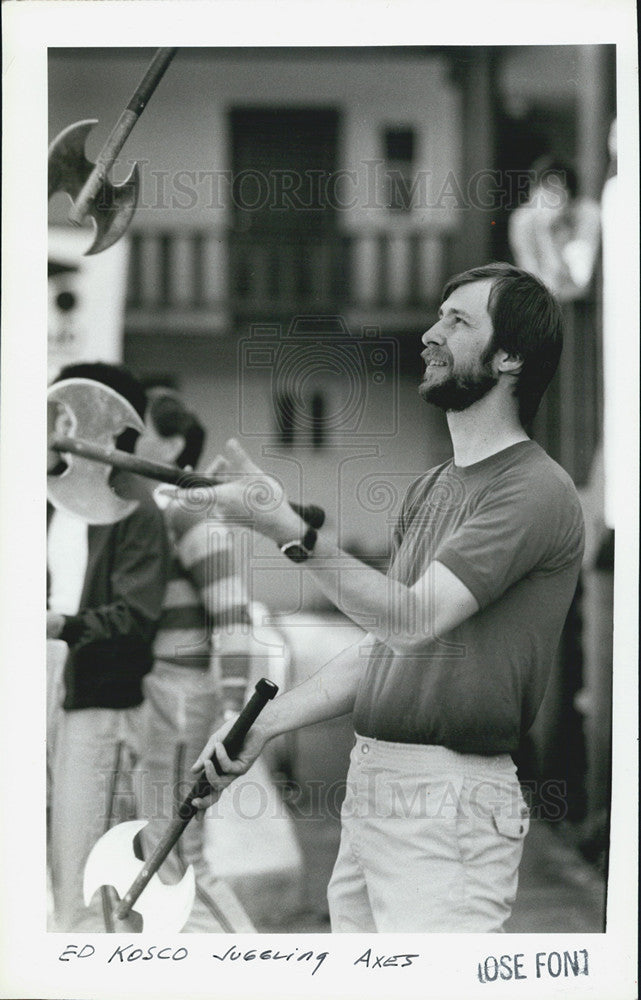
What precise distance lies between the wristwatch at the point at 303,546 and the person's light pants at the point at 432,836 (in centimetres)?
40

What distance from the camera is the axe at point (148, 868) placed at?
5.00 m

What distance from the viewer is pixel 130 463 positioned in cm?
498

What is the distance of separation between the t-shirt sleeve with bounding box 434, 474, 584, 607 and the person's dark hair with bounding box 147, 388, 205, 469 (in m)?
0.54

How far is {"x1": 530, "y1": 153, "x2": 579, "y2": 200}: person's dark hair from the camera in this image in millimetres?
5074

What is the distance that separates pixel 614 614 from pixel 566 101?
114cm

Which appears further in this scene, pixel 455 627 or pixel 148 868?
pixel 148 868

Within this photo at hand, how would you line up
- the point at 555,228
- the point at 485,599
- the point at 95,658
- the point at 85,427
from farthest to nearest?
the point at 555,228 → the point at 95,658 → the point at 85,427 → the point at 485,599

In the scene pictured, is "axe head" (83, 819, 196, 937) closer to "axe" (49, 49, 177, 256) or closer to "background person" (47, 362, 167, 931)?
"background person" (47, 362, 167, 931)

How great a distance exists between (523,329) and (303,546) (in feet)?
2.08

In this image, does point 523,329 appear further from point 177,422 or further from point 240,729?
point 240,729

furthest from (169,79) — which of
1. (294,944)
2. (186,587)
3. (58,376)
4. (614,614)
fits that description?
(294,944)

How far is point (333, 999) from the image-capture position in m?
4.96

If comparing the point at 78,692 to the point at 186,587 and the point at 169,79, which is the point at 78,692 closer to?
the point at 186,587

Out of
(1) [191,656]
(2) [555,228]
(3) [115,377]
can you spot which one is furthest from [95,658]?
(2) [555,228]
